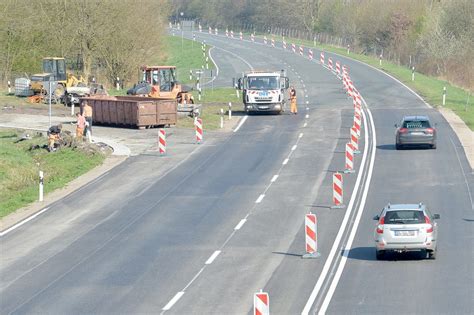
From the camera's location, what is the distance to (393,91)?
70125mm

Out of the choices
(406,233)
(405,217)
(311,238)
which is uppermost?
(405,217)

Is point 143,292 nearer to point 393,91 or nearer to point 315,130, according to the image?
point 315,130

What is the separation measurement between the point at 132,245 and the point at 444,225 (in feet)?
28.4

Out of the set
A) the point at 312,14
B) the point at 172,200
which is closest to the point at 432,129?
the point at 172,200

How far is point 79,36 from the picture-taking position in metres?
77.7

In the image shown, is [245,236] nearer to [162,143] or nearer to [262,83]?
[162,143]

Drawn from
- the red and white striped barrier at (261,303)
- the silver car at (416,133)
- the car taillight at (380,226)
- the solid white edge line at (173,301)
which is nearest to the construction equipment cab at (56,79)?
the silver car at (416,133)

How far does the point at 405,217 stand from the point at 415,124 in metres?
18.9

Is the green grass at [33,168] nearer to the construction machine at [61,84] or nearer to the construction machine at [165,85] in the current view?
the construction machine at [165,85]

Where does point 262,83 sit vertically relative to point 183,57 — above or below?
above

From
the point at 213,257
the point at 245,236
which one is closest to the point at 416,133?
the point at 245,236

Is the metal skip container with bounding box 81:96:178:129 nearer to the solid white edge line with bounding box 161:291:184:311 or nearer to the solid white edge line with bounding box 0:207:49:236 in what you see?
the solid white edge line with bounding box 0:207:49:236

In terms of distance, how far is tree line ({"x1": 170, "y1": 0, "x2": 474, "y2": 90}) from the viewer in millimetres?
92088

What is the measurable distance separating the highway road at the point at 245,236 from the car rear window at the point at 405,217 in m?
1.01
